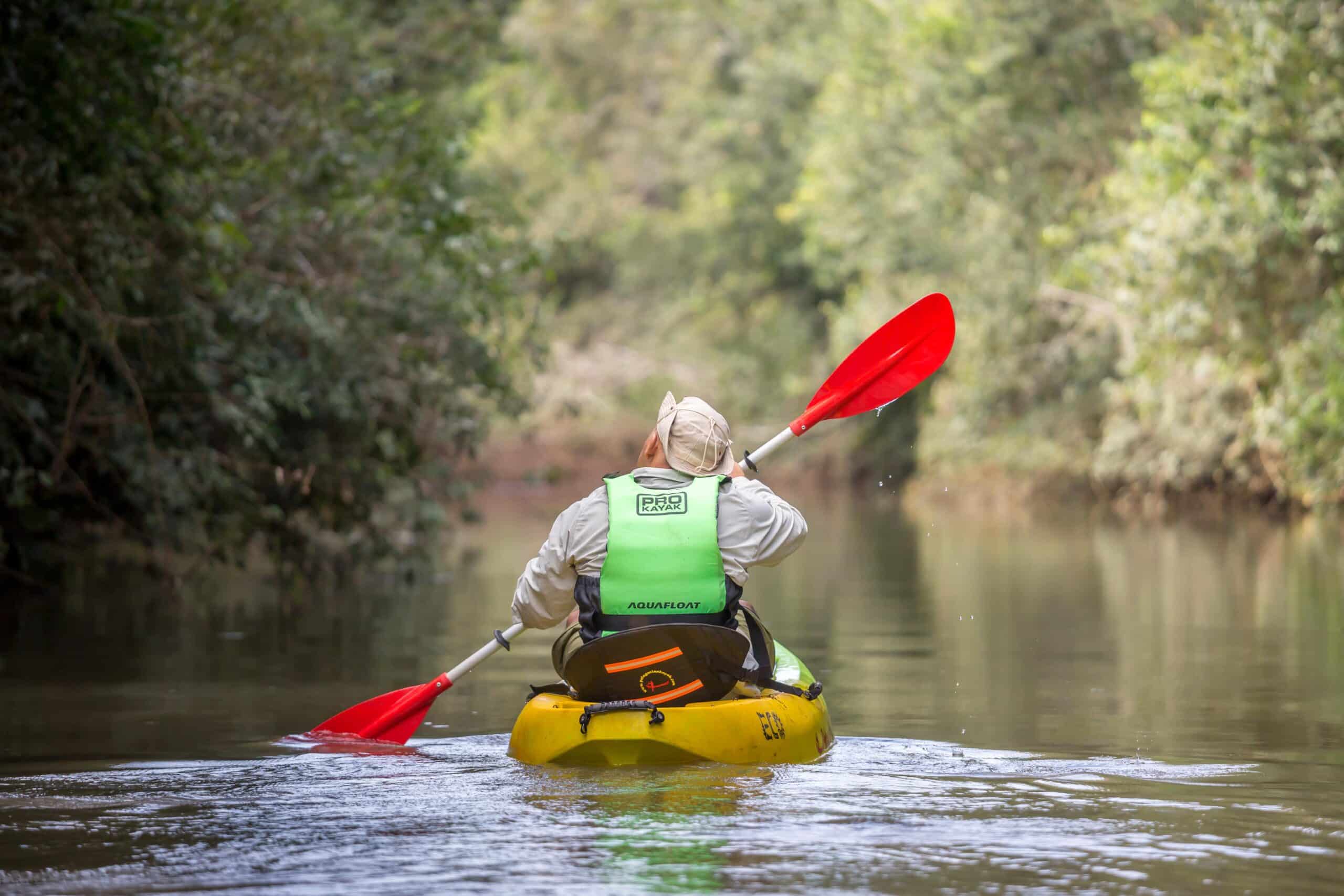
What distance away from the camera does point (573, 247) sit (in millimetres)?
41844

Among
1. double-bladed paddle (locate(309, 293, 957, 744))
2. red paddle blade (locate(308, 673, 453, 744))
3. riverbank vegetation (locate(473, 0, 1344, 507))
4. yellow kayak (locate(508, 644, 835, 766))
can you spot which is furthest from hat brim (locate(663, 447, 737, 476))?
riverbank vegetation (locate(473, 0, 1344, 507))

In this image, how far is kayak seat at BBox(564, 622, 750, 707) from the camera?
5.95 m

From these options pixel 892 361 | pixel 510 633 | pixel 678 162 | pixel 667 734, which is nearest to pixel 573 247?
pixel 678 162

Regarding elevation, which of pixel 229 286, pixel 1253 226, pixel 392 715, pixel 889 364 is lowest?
pixel 392 715

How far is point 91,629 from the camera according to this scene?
1185cm

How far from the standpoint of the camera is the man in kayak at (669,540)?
6051mm

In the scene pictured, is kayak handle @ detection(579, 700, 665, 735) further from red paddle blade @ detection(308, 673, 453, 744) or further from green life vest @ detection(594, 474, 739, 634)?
red paddle blade @ detection(308, 673, 453, 744)

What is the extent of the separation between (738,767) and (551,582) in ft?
2.86

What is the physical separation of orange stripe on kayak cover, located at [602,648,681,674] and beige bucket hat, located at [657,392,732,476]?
60cm

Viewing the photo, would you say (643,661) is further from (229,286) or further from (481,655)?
(229,286)

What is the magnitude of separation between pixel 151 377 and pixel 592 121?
39496mm

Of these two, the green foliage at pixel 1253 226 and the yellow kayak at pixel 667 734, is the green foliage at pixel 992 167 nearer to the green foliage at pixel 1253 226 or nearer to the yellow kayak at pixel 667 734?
the green foliage at pixel 1253 226

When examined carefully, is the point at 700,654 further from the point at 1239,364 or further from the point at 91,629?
the point at 1239,364

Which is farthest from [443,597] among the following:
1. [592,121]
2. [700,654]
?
[592,121]
